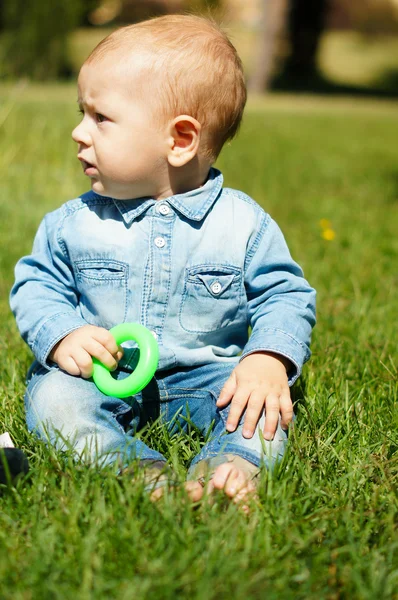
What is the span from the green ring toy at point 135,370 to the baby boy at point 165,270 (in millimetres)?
31

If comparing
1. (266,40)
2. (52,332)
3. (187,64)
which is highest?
(187,64)

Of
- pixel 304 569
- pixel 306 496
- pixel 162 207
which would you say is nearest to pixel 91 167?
pixel 162 207

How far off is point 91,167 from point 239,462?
925 millimetres

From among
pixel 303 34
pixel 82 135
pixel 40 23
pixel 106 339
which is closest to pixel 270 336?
pixel 106 339

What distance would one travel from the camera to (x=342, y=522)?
5.05 feet

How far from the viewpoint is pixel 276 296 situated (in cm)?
207

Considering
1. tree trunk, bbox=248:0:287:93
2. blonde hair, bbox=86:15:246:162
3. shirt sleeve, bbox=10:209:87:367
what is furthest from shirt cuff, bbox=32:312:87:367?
tree trunk, bbox=248:0:287:93

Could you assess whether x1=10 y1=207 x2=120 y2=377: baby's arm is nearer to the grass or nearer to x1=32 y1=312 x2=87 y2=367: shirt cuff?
x1=32 y1=312 x2=87 y2=367: shirt cuff

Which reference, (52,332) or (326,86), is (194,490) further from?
(326,86)

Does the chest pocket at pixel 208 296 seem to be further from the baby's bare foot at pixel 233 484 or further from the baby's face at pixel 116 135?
the baby's bare foot at pixel 233 484

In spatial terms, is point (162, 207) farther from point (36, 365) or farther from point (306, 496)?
point (306, 496)

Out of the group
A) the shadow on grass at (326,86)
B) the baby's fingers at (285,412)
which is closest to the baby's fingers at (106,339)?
the baby's fingers at (285,412)

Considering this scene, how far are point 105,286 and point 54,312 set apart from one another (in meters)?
0.16

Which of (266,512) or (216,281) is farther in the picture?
(216,281)
